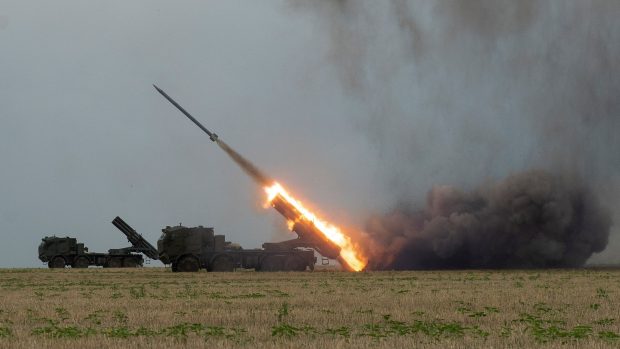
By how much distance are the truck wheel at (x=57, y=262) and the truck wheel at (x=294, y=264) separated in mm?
35278

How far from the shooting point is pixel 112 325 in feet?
80.5

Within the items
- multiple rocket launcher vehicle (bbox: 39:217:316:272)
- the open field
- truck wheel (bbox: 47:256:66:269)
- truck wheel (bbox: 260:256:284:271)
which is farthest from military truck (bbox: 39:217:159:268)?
the open field

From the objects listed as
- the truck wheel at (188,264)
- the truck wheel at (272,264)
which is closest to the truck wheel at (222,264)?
the truck wheel at (188,264)

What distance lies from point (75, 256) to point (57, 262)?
180 cm

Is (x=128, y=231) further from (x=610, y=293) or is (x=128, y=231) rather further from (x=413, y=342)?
(x=413, y=342)

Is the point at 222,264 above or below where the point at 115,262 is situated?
below

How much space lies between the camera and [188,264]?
2586 inches

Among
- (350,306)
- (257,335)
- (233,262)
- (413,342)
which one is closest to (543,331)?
(413,342)

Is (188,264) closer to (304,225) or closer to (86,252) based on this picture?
(304,225)

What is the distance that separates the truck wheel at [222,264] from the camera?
6512 centimetres

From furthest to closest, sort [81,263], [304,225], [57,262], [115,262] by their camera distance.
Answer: [115,262]
[81,263]
[57,262]
[304,225]

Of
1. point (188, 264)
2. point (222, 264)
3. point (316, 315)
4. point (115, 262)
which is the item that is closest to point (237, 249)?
point (222, 264)

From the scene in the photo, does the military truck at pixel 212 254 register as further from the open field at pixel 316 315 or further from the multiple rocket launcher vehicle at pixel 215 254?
the open field at pixel 316 315

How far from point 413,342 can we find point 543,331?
Result: 385 cm
